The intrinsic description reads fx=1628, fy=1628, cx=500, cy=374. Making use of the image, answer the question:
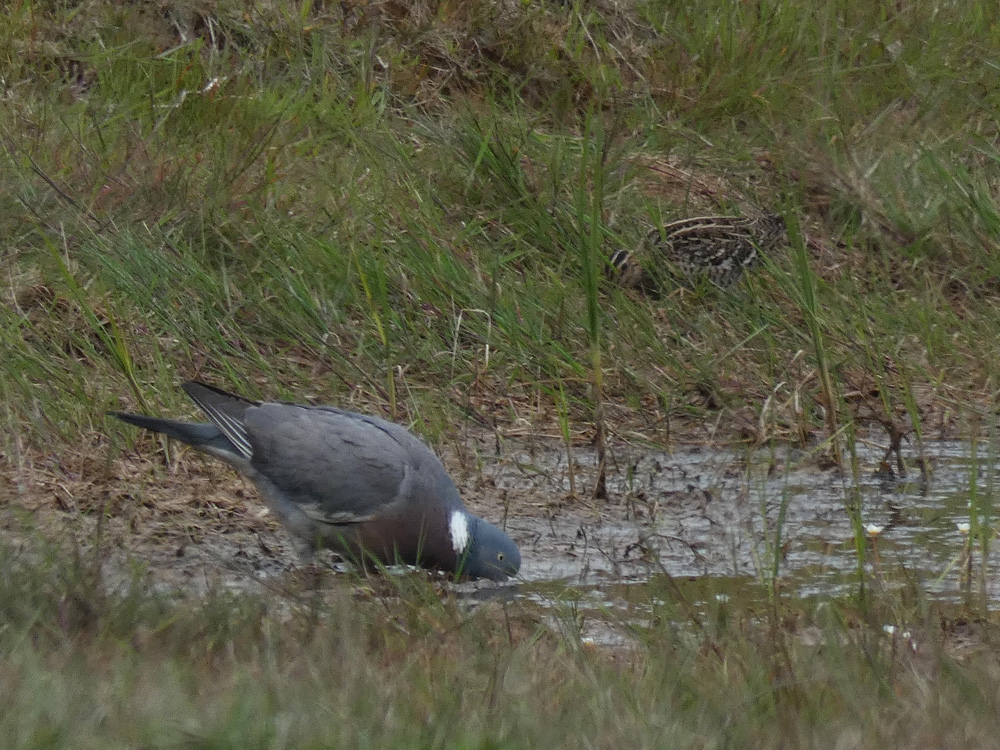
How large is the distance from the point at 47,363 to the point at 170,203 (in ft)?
4.08

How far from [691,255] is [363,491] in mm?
2687

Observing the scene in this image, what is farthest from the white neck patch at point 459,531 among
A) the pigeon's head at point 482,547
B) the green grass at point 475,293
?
the green grass at point 475,293

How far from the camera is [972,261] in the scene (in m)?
7.07

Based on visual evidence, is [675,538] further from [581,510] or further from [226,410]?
[226,410]

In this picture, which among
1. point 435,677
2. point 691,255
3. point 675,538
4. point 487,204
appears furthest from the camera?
point 487,204

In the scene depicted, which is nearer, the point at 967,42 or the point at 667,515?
the point at 667,515

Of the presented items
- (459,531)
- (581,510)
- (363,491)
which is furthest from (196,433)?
(581,510)

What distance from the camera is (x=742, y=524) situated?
503 centimetres

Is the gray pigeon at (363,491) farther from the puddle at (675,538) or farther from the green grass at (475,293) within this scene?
the green grass at (475,293)

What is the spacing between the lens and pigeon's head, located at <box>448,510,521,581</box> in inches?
176

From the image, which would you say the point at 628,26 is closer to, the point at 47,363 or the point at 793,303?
the point at 793,303

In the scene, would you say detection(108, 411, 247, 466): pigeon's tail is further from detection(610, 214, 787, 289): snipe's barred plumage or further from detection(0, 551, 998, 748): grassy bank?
detection(610, 214, 787, 289): snipe's barred plumage

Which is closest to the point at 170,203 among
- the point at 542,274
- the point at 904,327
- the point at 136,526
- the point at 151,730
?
the point at 542,274

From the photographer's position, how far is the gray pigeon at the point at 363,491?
448 centimetres
